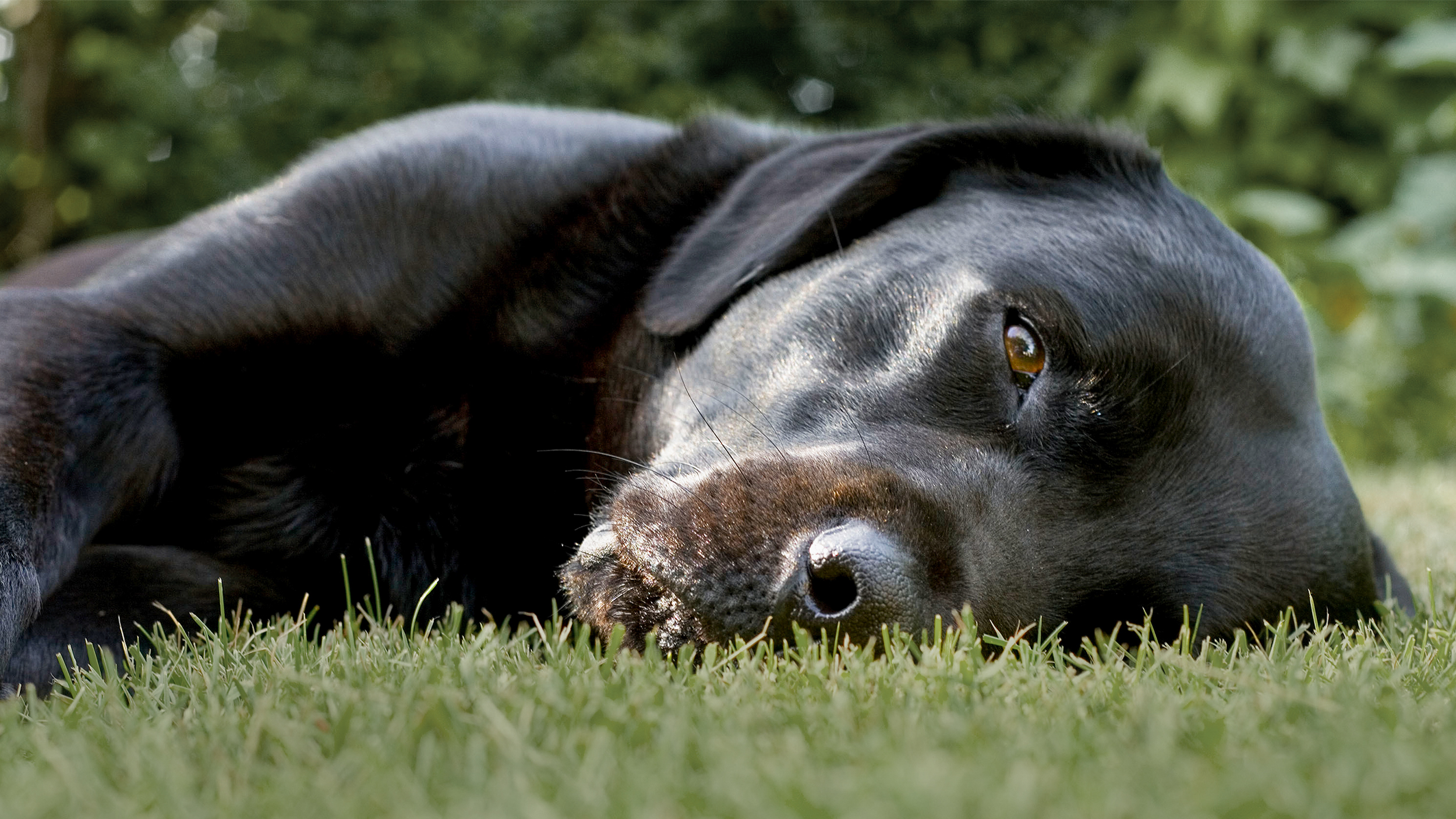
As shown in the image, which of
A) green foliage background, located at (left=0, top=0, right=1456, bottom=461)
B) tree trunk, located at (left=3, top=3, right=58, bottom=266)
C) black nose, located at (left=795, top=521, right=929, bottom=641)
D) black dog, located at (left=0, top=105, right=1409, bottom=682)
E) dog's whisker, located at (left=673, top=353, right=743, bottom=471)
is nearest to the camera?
black nose, located at (left=795, top=521, right=929, bottom=641)

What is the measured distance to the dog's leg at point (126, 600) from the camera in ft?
6.49

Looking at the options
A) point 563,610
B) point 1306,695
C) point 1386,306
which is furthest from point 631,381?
point 1386,306

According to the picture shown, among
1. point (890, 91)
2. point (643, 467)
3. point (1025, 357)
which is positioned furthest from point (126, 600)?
point (890, 91)

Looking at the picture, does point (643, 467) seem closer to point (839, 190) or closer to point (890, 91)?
point (839, 190)

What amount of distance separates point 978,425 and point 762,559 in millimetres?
470

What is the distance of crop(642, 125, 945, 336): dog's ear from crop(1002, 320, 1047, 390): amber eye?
1.43 feet

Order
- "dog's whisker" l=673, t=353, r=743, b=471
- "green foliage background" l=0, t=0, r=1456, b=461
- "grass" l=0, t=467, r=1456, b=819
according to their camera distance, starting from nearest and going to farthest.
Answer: "grass" l=0, t=467, r=1456, b=819, "dog's whisker" l=673, t=353, r=743, b=471, "green foliage background" l=0, t=0, r=1456, b=461

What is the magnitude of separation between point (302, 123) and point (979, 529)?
5.86 meters

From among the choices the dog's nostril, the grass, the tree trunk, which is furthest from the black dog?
the tree trunk

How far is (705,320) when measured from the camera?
237cm

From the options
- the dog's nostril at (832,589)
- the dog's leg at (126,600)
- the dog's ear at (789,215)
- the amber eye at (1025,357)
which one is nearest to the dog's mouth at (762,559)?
the dog's nostril at (832,589)

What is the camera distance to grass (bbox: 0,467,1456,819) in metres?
0.96

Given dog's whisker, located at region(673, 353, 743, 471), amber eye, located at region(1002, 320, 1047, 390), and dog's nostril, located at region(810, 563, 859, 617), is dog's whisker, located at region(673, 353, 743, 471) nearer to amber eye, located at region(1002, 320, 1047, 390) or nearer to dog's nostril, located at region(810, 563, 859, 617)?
dog's nostril, located at region(810, 563, 859, 617)

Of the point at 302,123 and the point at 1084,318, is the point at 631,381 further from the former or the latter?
the point at 302,123
